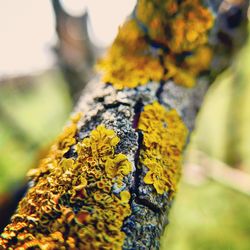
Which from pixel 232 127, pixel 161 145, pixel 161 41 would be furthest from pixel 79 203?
pixel 232 127

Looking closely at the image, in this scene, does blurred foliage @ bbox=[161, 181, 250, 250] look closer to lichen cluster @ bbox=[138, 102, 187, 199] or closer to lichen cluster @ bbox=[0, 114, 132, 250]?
lichen cluster @ bbox=[138, 102, 187, 199]

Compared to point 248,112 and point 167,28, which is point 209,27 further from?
point 248,112

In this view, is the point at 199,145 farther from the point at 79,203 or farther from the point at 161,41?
the point at 79,203

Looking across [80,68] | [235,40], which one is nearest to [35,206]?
[235,40]

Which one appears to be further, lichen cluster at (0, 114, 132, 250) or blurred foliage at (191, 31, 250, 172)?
blurred foliage at (191, 31, 250, 172)

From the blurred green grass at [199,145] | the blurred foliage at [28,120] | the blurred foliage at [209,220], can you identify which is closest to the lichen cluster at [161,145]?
the blurred green grass at [199,145]

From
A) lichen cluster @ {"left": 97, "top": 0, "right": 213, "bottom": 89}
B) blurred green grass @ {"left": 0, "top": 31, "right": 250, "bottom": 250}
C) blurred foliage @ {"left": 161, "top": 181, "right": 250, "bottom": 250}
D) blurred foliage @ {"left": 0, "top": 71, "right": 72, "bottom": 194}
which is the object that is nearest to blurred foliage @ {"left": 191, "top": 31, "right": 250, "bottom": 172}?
blurred green grass @ {"left": 0, "top": 31, "right": 250, "bottom": 250}
